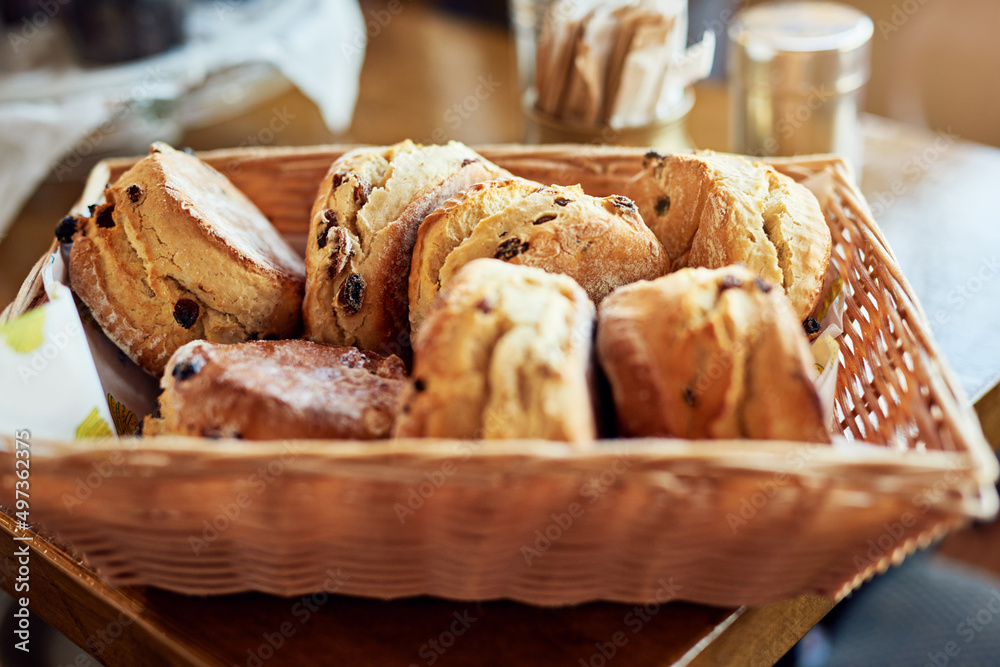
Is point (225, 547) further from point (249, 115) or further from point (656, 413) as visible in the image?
point (249, 115)

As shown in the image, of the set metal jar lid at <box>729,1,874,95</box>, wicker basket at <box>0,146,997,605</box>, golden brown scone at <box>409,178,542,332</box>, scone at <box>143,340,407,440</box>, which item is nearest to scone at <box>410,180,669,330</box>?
golden brown scone at <box>409,178,542,332</box>

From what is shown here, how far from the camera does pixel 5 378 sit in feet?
2.19

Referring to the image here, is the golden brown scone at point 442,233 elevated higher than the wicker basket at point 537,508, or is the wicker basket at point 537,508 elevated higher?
the golden brown scone at point 442,233

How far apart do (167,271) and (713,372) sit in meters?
0.61

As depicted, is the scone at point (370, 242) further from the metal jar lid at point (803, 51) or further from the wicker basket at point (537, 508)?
the metal jar lid at point (803, 51)

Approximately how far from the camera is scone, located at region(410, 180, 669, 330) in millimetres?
798

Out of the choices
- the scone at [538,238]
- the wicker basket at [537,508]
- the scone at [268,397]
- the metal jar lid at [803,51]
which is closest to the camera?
the wicker basket at [537,508]

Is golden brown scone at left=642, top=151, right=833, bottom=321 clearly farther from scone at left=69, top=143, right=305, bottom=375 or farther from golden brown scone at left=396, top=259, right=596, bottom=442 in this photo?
scone at left=69, top=143, right=305, bottom=375

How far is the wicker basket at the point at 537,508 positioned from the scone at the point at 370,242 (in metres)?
0.31

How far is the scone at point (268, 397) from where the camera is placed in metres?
0.68

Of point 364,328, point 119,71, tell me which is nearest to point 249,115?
point 119,71

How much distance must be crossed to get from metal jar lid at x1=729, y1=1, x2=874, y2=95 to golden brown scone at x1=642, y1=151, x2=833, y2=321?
0.59m

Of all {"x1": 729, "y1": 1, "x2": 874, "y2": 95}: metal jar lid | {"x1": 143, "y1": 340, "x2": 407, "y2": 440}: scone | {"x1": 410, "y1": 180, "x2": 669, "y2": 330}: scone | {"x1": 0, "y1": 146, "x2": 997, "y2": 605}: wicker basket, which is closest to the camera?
{"x1": 0, "y1": 146, "x2": 997, "y2": 605}: wicker basket

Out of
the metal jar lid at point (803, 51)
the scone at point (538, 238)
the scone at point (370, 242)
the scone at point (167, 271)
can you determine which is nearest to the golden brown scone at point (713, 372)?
the scone at point (538, 238)
